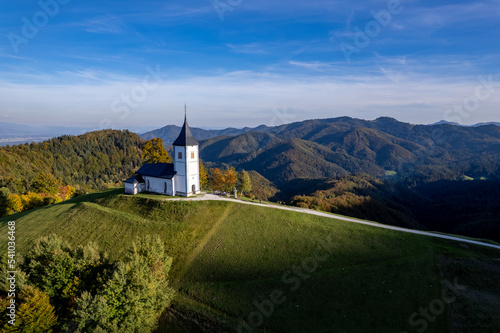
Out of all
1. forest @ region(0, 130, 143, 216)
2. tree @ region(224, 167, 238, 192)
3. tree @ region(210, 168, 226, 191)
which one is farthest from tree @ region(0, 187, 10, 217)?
tree @ region(224, 167, 238, 192)

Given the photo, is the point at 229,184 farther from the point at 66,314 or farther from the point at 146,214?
the point at 66,314

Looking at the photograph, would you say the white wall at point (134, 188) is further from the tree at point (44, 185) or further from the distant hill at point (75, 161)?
the distant hill at point (75, 161)

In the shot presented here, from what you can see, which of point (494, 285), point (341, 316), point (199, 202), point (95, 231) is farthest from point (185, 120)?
point (494, 285)

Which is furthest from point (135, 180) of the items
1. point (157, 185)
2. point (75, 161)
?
point (75, 161)

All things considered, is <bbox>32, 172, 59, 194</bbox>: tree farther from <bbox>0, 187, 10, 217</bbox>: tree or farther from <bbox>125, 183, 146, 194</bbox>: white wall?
<bbox>125, 183, 146, 194</bbox>: white wall

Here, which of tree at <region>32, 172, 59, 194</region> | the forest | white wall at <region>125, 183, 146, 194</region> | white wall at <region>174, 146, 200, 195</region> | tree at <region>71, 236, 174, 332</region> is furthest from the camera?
the forest

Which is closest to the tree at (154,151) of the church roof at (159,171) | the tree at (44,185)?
the church roof at (159,171)

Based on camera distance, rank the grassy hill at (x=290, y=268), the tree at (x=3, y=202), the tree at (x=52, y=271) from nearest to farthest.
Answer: the grassy hill at (x=290, y=268)
the tree at (x=52, y=271)
the tree at (x=3, y=202)
